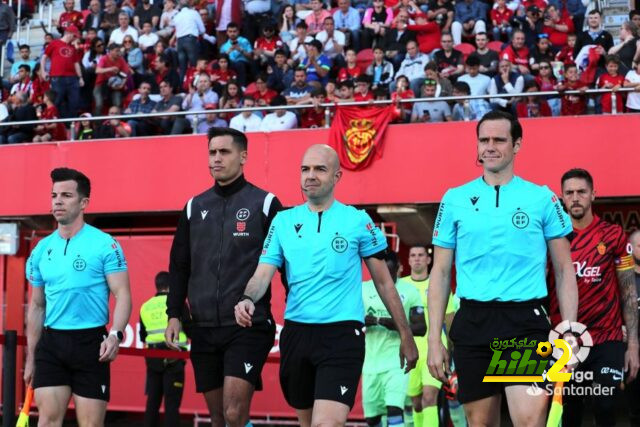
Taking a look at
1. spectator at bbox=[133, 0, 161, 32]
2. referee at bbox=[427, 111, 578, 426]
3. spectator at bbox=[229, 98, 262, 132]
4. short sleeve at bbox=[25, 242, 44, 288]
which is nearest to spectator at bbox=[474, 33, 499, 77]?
spectator at bbox=[229, 98, 262, 132]

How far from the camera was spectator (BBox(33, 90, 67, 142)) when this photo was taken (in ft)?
63.2

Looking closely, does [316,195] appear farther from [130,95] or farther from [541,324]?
[130,95]

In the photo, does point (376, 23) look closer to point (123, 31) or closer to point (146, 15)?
point (146, 15)

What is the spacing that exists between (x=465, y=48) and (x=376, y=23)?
5.95ft

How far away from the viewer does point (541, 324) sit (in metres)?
6.80

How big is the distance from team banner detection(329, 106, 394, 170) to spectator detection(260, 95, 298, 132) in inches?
35.6

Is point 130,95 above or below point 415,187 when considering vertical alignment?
above

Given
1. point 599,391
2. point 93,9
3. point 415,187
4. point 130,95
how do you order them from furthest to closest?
point 93,9 → point 130,95 → point 415,187 → point 599,391

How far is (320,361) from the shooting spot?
7.55 m

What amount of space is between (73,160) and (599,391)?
483 inches

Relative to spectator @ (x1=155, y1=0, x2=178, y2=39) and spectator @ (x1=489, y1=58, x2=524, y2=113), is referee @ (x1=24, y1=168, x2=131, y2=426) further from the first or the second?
spectator @ (x1=155, y1=0, x2=178, y2=39)

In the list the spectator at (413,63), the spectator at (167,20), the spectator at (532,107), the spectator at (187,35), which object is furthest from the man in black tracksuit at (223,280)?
the spectator at (167,20)

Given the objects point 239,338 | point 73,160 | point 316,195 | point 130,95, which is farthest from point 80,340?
point 130,95

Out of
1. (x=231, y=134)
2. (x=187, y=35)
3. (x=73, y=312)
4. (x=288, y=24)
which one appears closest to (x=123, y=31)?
(x=187, y=35)
